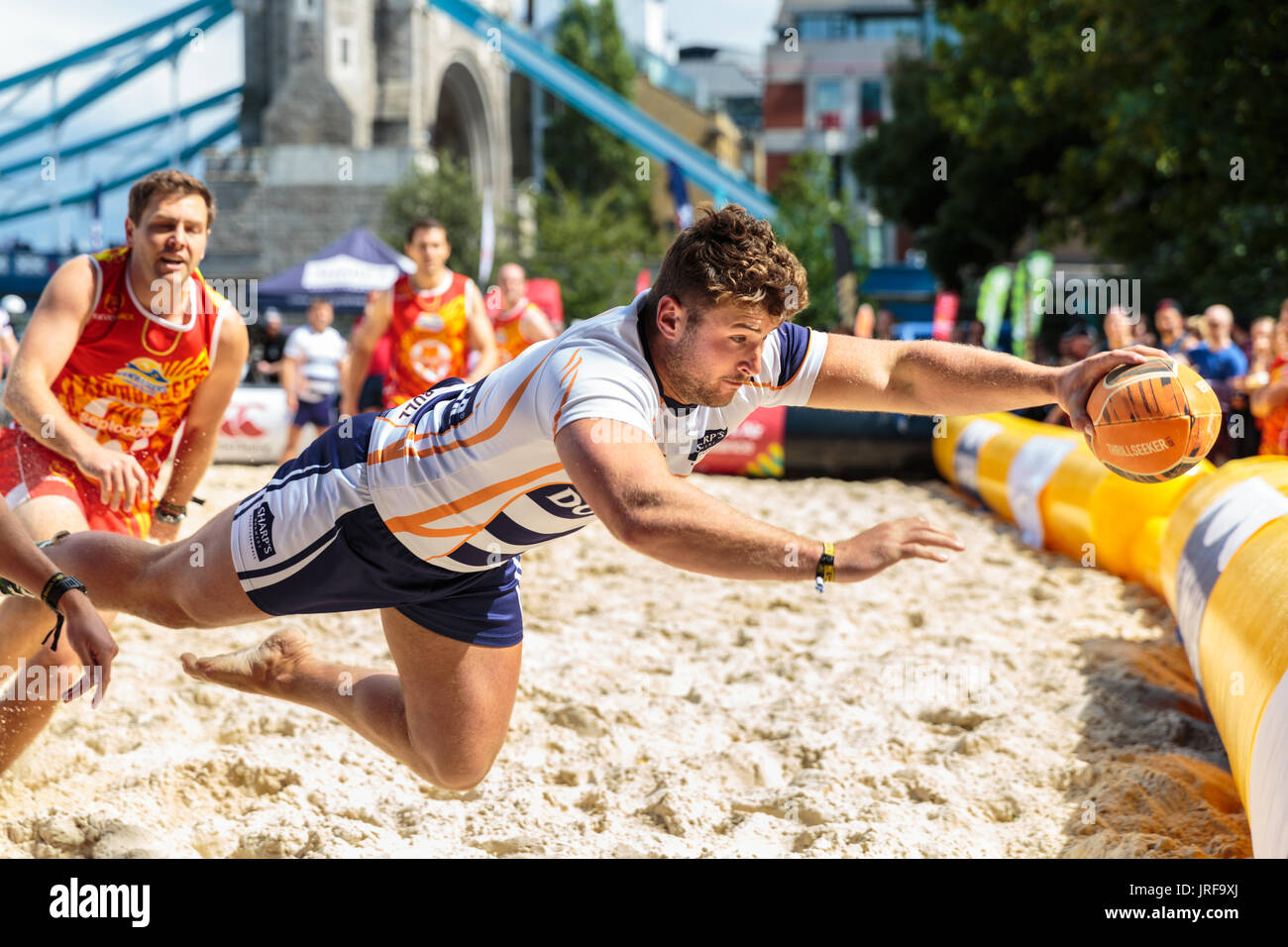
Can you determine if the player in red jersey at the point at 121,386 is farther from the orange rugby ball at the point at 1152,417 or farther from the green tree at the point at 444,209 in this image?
the green tree at the point at 444,209

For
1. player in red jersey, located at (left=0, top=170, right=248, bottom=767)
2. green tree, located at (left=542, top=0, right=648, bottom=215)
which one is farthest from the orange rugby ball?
green tree, located at (left=542, top=0, right=648, bottom=215)

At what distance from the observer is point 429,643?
112 inches

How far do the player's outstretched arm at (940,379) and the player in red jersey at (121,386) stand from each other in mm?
1798

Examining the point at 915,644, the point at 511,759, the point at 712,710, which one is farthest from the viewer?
the point at 915,644

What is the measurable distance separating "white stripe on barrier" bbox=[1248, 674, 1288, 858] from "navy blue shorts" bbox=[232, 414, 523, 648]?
1.79 metres

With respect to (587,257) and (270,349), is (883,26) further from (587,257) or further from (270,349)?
(270,349)

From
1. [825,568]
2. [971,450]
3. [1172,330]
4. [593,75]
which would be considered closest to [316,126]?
[593,75]

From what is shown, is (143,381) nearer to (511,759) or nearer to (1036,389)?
(511,759)

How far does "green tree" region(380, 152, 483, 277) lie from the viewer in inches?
1206

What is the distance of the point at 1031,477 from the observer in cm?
757

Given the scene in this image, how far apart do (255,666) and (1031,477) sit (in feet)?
18.9
